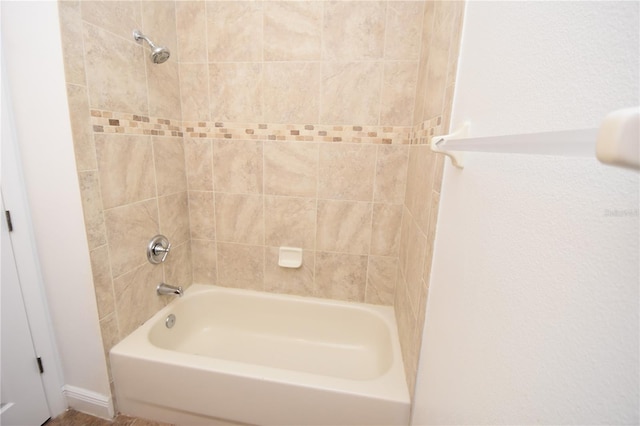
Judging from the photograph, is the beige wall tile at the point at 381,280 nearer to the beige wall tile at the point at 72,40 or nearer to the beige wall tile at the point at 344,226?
the beige wall tile at the point at 344,226

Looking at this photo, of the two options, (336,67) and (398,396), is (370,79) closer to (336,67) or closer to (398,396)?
(336,67)

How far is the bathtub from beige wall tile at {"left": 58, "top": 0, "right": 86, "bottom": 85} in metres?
1.18

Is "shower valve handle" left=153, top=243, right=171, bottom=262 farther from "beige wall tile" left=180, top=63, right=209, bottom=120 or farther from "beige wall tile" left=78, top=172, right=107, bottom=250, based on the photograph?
"beige wall tile" left=180, top=63, right=209, bottom=120

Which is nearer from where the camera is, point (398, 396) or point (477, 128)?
point (477, 128)

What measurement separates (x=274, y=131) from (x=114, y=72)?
0.76 m

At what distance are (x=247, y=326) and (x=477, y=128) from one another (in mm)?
1777

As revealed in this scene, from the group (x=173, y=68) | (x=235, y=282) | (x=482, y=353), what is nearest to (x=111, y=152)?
(x=173, y=68)

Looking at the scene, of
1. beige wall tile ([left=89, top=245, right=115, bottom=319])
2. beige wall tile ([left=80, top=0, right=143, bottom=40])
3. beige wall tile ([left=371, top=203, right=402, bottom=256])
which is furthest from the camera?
beige wall tile ([left=371, top=203, right=402, bottom=256])

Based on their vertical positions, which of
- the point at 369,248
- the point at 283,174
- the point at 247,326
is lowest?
the point at 247,326

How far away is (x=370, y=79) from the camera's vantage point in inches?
57.9

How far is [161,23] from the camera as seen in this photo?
4.78ft

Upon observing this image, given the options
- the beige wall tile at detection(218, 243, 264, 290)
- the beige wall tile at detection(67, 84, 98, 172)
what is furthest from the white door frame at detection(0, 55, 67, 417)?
the beige wall tile at detection(218, 243, 264, 290)

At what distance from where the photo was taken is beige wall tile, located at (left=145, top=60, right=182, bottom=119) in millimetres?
1413

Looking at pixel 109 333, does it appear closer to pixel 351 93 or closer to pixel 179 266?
pixel 179 266
